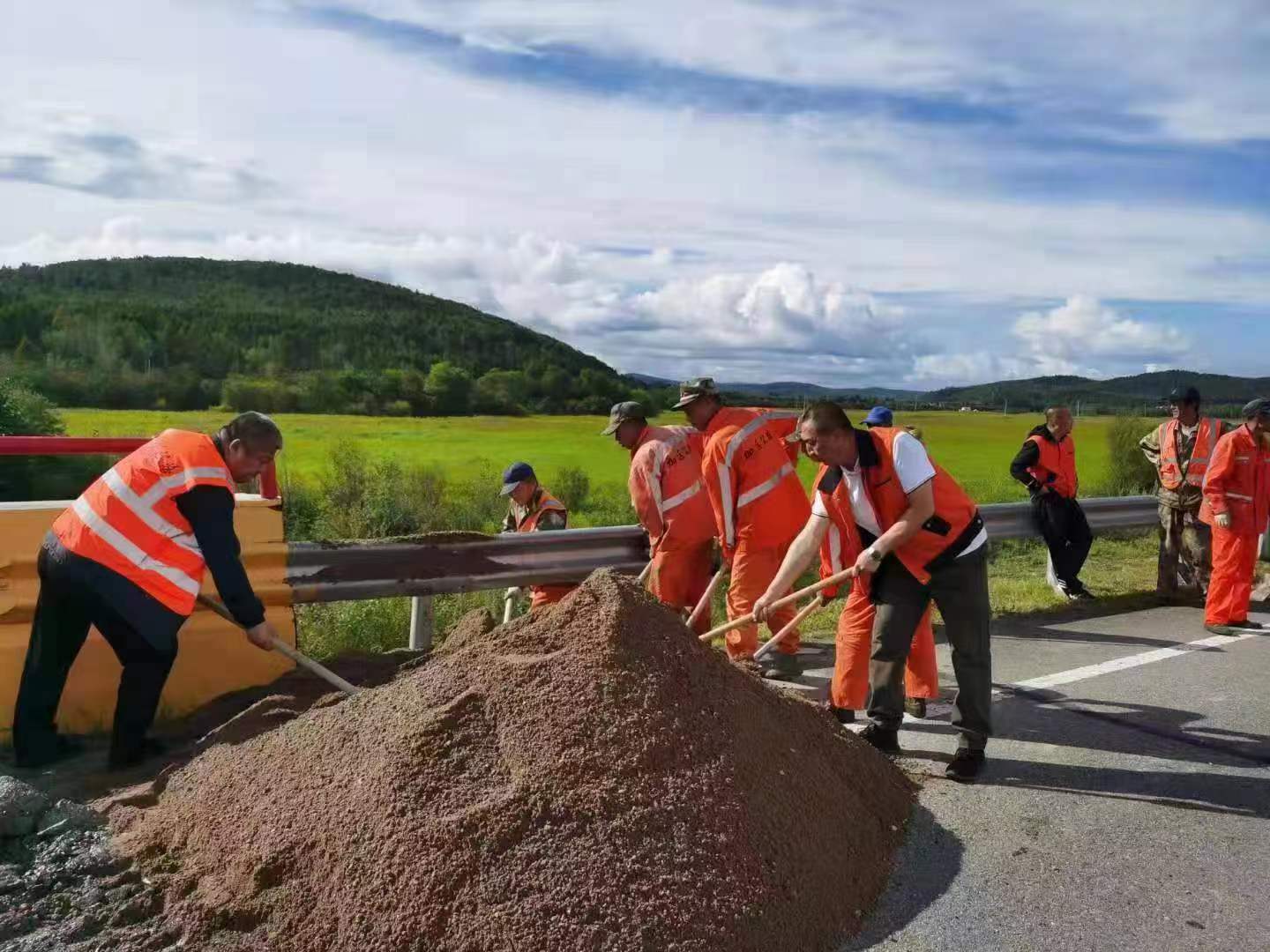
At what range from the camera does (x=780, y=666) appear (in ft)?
20.2

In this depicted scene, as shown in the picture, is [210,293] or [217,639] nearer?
[217,639]

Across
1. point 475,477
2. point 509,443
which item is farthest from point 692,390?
point 509,443

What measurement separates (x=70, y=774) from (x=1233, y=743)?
519cm

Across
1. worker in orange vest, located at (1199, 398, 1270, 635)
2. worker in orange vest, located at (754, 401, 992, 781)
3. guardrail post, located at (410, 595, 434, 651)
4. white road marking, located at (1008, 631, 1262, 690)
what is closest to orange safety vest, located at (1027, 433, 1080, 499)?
worker in orange vest, located at (1199, 398, 1270, 635)

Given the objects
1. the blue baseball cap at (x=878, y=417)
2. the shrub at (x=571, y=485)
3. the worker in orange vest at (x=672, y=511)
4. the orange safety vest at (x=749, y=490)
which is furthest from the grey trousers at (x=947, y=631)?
the shrub at (x=571, y=485)

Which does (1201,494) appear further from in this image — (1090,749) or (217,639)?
(217,639)

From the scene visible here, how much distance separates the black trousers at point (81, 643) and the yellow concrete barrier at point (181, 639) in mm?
261

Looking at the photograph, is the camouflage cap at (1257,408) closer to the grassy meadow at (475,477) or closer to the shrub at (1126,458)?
the grassy meadow at (475,477)

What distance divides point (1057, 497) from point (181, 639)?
7066 millimetres

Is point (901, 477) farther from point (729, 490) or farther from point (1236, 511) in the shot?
point (1236, 511)

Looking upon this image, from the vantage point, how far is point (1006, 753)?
4.84 meters

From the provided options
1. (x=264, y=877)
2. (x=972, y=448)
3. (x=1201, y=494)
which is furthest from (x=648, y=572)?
(x=972, y=448)

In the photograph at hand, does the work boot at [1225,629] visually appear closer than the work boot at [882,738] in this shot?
No

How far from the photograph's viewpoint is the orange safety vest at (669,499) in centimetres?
641
